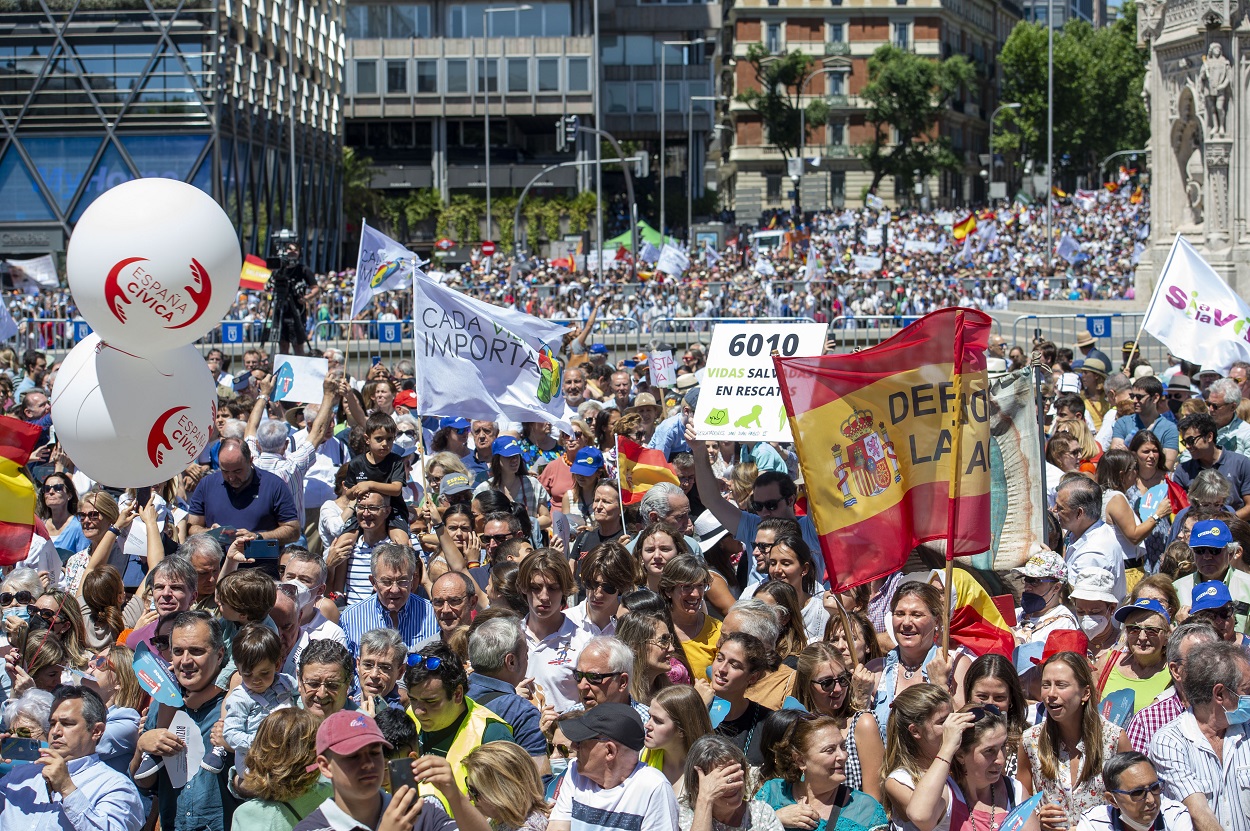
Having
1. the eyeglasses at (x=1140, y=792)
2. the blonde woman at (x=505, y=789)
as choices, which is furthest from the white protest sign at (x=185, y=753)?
the eyeglasses at (x=1140, y=792)

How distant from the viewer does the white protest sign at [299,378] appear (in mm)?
12086

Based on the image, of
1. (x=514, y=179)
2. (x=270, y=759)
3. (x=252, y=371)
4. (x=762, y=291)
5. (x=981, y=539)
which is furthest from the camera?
(x=514, y=179)

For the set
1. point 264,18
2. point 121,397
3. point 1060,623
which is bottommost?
point 1060,623

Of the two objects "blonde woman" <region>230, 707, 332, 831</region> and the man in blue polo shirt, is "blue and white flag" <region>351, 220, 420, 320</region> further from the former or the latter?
"blonde woman" <region>230, 707, 332, 831</region>

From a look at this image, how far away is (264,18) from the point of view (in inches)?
1921

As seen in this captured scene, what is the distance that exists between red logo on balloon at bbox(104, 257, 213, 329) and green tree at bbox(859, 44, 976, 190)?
77791 mm

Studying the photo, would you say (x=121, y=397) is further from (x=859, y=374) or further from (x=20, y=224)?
(x=20, y=224)

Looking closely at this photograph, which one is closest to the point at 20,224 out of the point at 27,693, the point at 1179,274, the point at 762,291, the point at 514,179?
the point at 762,291

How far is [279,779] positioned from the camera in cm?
477

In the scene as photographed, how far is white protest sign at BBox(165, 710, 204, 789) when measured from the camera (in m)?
5.66

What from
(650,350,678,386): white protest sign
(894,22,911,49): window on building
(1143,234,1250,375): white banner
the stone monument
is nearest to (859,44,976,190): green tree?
(894,22,911,49): window on building

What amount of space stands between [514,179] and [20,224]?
31.1 m

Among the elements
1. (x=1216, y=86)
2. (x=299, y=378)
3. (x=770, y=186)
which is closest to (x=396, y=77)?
(x=770, y=186)

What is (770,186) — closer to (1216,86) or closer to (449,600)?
(1216,86)
